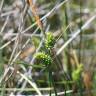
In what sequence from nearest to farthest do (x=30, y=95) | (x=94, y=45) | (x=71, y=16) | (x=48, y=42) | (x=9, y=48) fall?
(x=48, y=42) → (x=30, y=95) → (x=9, y=48) → (x=94, y=45) → (x=71, y=16)

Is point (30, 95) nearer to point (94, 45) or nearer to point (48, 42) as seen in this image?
point (48, 42)

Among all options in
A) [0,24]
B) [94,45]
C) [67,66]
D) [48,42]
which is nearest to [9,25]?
[0,24]

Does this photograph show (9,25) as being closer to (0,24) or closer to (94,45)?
(0,24)

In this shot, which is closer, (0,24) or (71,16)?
(0,24)

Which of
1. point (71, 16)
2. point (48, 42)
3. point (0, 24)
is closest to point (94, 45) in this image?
point (71, 16)

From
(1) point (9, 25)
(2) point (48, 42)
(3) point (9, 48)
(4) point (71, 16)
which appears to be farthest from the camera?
(4) point (71, 16)

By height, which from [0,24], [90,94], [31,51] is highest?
[0,24]

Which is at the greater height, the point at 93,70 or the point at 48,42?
the point at 48,42
